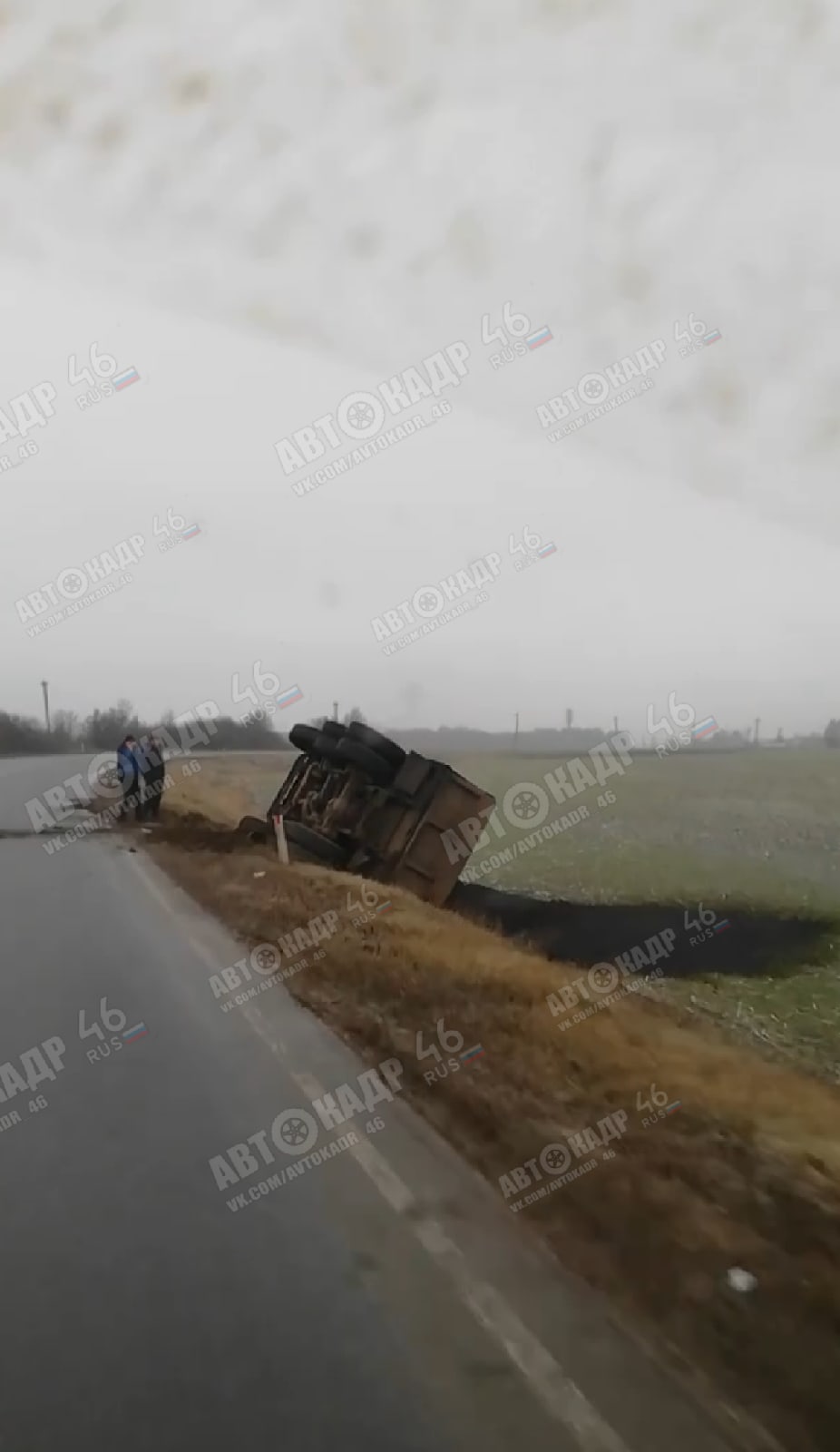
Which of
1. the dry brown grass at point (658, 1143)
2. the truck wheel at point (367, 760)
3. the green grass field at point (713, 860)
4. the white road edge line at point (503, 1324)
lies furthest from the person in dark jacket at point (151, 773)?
the white road edge line at point (503, 1324)

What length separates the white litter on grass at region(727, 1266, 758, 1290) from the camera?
427cm

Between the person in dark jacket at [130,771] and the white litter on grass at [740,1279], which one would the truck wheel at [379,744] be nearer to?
the person in dark jacket at [130,771]

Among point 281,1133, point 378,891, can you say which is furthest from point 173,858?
point 281,1133

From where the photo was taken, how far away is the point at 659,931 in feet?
54.7

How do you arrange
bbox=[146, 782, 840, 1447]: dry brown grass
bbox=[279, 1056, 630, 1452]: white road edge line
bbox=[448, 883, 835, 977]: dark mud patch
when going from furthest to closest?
bbox=[448, 883, 835, 977]: dark mud patch < bbox=[146, 782, 840, 1447]: dry brown grass < bbox=[279, 1056, 630, 1452]: white road edge line

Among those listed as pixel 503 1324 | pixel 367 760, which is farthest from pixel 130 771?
pixel 503 1324

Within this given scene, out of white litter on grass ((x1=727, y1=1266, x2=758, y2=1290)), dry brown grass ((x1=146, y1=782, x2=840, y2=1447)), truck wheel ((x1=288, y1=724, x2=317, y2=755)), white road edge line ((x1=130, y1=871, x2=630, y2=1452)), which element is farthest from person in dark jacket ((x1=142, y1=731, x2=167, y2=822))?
white litter on grass ((x1=727, y1=1266, x2=758, y2=1290))

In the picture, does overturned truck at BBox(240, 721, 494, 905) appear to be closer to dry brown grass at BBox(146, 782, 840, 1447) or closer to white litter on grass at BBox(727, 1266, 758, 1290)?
dry brown grass at BBox(146, 782, 840, 1447)

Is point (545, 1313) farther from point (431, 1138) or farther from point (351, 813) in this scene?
point (351, 813)

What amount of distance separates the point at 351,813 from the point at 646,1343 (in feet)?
43.1

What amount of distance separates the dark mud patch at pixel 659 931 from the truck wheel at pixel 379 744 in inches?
103

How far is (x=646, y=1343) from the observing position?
3771 millimetres

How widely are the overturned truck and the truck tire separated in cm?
1

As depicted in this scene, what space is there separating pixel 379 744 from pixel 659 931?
5.22 m
